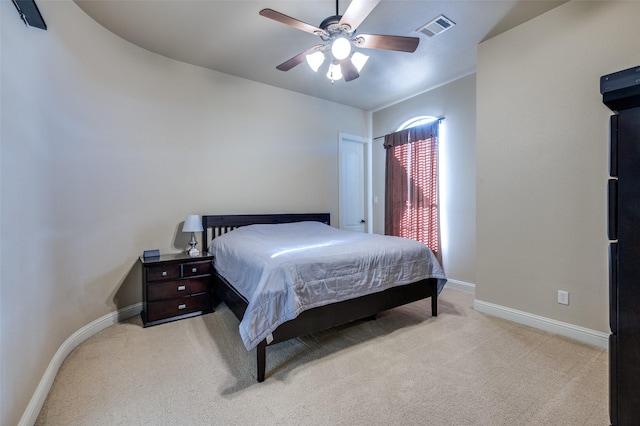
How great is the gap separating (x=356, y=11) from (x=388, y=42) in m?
0.41

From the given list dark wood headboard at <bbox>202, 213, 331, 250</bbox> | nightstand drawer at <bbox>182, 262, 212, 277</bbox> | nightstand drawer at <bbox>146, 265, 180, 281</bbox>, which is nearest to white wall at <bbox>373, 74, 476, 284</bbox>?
dark wood headboard at <bbox>202, 213, 331, 250</bbox>

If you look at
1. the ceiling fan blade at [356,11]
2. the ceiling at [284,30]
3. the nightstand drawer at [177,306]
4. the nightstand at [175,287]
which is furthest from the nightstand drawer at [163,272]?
the ceiling fan blade at [356,11]

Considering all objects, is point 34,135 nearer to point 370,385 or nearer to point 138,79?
point 138,79

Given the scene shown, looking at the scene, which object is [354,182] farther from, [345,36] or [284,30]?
[345,36]

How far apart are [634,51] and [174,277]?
14.1 ft

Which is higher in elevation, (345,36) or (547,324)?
(345,36)

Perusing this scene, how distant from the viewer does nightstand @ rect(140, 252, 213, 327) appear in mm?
2660

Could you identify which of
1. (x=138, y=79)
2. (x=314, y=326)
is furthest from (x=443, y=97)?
(x=138, y=79)

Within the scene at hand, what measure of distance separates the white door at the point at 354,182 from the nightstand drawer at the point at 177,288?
256 centimetres

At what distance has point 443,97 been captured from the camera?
394cm

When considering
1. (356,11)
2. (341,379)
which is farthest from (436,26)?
(341,379)

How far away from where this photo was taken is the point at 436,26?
266cm

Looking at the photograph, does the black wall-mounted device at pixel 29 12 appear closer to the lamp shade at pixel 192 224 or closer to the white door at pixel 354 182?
the lamp shade at pixel 192 224

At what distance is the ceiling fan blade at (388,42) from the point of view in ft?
6.78
